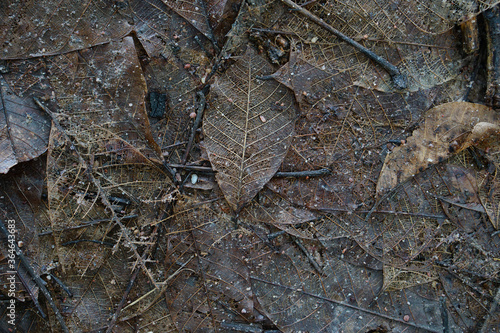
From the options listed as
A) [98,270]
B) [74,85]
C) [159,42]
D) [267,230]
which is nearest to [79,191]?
[98,270]

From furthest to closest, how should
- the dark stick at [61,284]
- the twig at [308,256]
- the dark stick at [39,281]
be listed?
the twig at [308,256]
the dark stick at [61,284]
the dark stick at [39,281]

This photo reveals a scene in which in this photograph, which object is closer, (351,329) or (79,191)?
(79,191)

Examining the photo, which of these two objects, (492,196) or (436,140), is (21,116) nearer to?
(436,140)

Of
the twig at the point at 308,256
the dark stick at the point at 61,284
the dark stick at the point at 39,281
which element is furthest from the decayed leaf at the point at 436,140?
the dark stick at the point at 39,281

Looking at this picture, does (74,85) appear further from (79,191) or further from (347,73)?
(347,73)

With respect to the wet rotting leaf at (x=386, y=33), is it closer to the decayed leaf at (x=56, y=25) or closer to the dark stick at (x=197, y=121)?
the dark stick at (x=197, y=121)

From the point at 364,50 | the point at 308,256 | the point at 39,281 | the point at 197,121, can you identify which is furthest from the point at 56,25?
the point at 308,256
